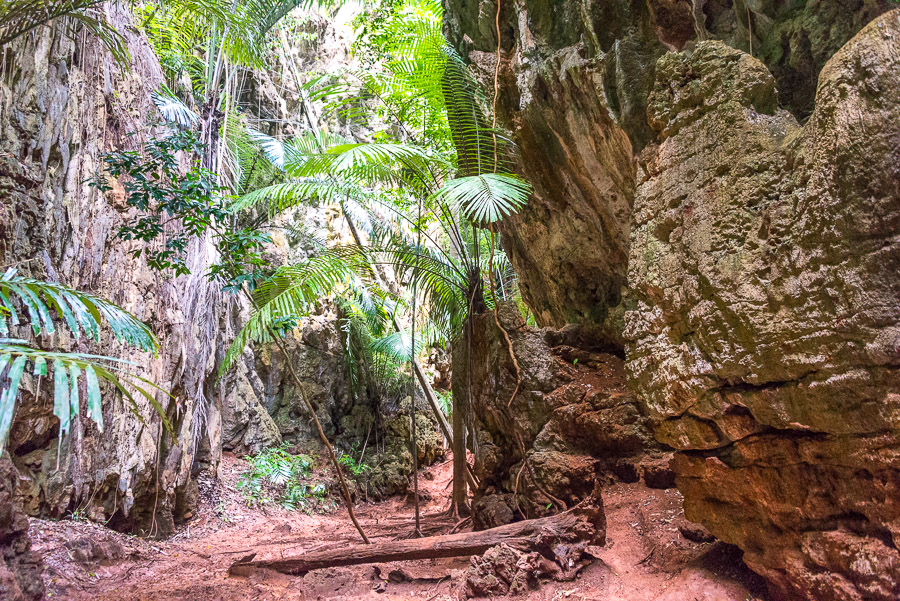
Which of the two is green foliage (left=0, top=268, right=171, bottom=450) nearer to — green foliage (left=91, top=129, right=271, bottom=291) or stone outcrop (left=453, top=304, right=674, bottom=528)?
green foliage (left=91, top=129, right=271, bottom=291)

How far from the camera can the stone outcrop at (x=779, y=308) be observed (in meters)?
1.94

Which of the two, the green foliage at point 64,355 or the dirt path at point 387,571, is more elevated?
the green foliage at point 64,355

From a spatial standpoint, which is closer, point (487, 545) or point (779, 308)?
point (779, 308)

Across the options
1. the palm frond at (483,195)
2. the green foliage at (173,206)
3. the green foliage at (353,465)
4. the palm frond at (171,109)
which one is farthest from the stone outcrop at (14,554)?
the green foliage at (353,465)

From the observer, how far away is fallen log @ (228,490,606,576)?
3520 mm

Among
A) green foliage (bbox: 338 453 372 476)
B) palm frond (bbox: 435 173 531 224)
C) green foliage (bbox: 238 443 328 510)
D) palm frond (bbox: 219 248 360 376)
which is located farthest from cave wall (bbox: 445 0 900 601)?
green foliage (bbox: 338 453 372 476)

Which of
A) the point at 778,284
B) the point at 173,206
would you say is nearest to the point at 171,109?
the point at 173,206

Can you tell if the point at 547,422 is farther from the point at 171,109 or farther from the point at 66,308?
the point at 171,109

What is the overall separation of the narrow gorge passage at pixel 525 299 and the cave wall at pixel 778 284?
1 centimetres

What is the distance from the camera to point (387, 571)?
4078 millimetres

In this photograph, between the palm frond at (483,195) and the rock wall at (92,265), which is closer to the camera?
the palm frond at (483,195)

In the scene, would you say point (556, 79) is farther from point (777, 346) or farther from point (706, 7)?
point (777, 346)

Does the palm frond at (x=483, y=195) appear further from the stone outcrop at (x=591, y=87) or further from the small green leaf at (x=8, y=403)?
the small green leaf at (x=8, y=403)

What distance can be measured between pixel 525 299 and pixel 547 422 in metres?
2.25
